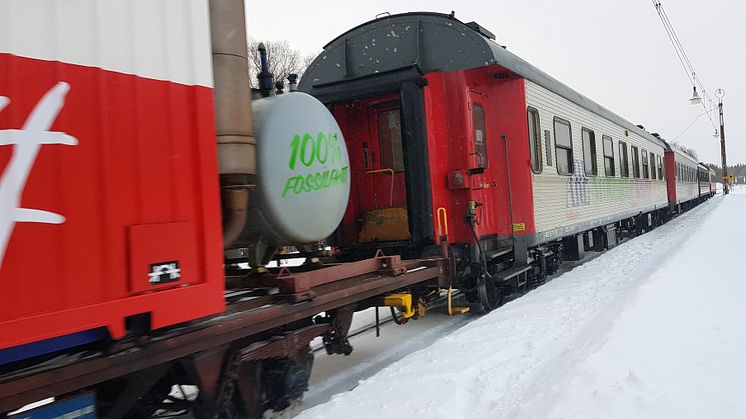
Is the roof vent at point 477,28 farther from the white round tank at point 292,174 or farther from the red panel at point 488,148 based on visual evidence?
the white round tank at point 292,174

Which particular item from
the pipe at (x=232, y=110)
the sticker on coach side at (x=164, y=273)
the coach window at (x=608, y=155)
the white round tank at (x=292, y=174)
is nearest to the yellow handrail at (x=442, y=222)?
the white round tank at (x=292, y=174)

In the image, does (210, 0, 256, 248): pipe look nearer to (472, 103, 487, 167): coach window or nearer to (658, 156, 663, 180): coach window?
(472, 103, 487, 167): coach window

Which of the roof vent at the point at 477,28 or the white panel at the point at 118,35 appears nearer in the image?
the white panel at the point at 118,35

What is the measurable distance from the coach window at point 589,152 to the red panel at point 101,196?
368 inches

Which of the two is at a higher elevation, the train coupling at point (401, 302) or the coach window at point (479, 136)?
the coach window at point (479, 136)

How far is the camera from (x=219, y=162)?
334 centimetres

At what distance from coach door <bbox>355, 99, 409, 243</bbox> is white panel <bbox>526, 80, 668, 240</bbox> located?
2.15 meters

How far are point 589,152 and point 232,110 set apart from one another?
30.9 ft

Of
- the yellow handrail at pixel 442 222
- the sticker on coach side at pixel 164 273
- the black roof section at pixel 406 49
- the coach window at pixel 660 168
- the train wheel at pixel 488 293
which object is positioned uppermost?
the black roof section at pixel 406 49

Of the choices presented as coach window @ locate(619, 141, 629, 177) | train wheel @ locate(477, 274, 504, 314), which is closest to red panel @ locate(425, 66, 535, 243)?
train wheel @ locate(477, 274, 504, 314)

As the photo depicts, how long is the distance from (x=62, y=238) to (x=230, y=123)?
1350 mm

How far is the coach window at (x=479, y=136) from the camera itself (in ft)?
23.4

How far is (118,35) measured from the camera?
257 centimetres

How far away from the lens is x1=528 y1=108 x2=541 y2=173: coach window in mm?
7898
